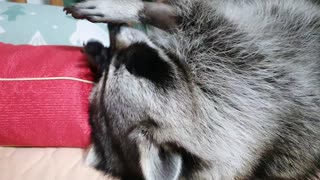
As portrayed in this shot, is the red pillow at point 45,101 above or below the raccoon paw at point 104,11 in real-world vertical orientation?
below

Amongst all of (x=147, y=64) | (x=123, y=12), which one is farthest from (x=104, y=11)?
(x=147, y=64)

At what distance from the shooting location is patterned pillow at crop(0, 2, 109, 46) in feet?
5.42

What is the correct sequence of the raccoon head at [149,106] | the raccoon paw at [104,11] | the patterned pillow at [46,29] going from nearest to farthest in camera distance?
1. the raccoon head at [149,106]
2. the raccoon paw at [104,11]
3. the patterned pillow at [46,29]

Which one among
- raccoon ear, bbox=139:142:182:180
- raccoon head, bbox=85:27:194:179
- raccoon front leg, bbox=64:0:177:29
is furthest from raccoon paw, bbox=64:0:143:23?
raccoon ear, bbox=139:142:182:180

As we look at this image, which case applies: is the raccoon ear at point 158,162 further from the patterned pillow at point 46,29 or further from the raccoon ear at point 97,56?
the patterned pillow at point 46,29

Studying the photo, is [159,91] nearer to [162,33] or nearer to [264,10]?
[162,33]

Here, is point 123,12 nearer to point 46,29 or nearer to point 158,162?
point 158,162

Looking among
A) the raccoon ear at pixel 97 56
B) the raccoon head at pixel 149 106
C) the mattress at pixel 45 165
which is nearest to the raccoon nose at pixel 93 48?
the raccoon ear at pixel 97 56

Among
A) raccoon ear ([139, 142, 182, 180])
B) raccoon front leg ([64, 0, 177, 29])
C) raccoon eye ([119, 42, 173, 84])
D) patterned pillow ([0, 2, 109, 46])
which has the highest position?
raccoon front leg ([64, 0, 177, 29])

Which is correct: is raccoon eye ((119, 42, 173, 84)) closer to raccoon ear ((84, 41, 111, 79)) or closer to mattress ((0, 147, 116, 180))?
raccoon ear ((84, 41, 111, 79))

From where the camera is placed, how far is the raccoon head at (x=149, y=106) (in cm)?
109

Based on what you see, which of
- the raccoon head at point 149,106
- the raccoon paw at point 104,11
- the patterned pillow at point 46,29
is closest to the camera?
the raccoon head at point 149,106

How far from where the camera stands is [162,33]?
125cm

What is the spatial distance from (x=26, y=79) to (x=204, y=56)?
Answer: 1.59 ft
